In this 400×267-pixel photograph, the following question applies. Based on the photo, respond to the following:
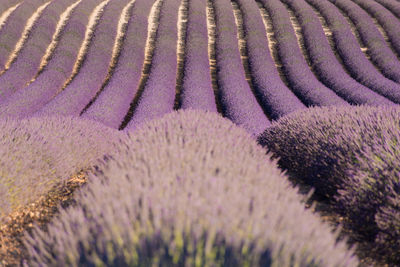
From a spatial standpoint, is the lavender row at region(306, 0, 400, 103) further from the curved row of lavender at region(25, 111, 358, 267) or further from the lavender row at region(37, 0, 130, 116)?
the curved row of lavender at region(25, 111, 358, 267)

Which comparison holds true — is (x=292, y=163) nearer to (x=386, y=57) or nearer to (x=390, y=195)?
(x=390, y=195)

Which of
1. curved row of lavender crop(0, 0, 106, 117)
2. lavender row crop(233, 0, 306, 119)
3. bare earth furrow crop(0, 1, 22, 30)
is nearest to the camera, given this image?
curved row of lavender crop(0, 0, 106, 117)

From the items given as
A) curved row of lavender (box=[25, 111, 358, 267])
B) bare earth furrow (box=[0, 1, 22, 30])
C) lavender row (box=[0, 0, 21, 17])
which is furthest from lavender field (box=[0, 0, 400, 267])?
lavender row (box=[0, 0, 21, 17])

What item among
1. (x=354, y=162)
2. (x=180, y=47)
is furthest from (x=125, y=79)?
(x=354, y=162)

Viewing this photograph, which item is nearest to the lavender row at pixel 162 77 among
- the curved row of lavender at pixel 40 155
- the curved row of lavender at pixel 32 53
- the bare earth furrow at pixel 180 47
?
the bare earth furrow at pixel 180 47

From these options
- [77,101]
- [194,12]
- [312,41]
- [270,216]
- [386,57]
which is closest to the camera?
[270,216]

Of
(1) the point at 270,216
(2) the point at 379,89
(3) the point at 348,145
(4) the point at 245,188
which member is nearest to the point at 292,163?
(3) the point at 348,145
